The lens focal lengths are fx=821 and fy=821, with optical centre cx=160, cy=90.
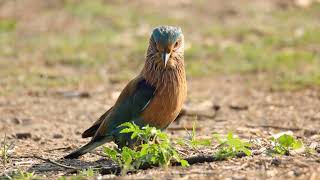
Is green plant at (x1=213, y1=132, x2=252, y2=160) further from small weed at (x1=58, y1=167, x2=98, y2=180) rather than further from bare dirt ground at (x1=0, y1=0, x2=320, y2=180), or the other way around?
small weed at (x1=58, y1=167, x2=98, y2=180)

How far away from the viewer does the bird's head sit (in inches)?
279

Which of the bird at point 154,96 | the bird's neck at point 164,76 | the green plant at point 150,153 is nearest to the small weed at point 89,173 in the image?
the green plant at point 150,153

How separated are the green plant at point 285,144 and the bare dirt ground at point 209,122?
0.10 meters

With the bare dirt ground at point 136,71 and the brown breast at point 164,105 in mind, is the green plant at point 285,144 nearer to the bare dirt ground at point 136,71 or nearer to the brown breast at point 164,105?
the bare dirt ground at point 136,71

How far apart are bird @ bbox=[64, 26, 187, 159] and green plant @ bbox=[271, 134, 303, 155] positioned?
1.00 meters

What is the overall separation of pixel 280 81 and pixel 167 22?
178 inches

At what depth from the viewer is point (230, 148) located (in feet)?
20.2

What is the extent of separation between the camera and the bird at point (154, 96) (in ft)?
22.6

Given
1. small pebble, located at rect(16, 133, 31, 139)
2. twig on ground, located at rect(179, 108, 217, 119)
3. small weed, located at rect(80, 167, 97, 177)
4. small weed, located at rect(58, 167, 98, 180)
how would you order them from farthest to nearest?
Answer: twig on ground, located at rect(179, 108, 217, 119)
small pebble, located at rect(16, 133, 31, 139)
small weed, located at rect(80, 167, 97, 177)
small weed, located at rect(58, 167, 98, 180)

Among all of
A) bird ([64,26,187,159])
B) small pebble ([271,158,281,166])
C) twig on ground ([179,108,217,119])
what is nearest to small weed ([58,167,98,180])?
bird ([64,26,187,159])

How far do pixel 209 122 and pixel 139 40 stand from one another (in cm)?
553

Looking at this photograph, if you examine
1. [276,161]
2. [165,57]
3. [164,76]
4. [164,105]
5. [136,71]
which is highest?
[165,57]

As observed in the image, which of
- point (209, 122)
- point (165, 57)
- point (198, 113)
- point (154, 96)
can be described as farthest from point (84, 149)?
point (198, 113)

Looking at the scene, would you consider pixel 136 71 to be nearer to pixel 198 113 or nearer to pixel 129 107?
pixel 198 113
